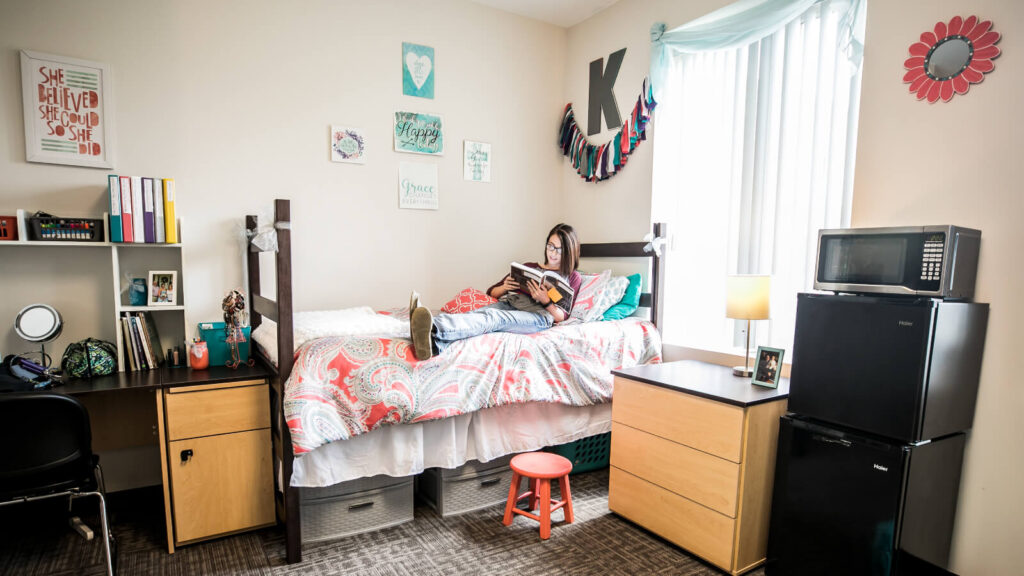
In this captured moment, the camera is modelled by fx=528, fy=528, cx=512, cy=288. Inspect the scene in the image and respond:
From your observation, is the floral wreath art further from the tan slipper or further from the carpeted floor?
the carpeted floor

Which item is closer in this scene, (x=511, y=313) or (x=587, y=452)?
(x=511, y=313)

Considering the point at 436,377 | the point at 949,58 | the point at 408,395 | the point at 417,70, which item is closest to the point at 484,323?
the point at 436,377

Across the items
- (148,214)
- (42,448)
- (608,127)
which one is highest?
(608,127)

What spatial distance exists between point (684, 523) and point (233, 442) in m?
1.82

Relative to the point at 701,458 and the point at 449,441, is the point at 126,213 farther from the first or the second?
the point at 701,458

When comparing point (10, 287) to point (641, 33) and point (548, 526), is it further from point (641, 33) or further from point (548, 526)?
point (641, 33)

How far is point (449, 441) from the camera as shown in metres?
2.26

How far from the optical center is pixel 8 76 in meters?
2.23

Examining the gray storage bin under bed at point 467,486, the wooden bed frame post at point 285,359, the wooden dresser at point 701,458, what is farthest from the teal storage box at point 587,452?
the wooden bed frame post at point 285,359

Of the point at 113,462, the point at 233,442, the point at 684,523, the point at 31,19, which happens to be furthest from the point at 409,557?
the point at 31,19

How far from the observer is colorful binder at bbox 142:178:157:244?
226 centimetres

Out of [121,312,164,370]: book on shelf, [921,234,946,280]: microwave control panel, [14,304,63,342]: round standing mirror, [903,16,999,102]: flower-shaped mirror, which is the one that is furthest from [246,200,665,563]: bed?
[903,16,999,102]: flower-shaped mirror

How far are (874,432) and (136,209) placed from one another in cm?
290

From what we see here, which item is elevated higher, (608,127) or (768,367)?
(608,127)
